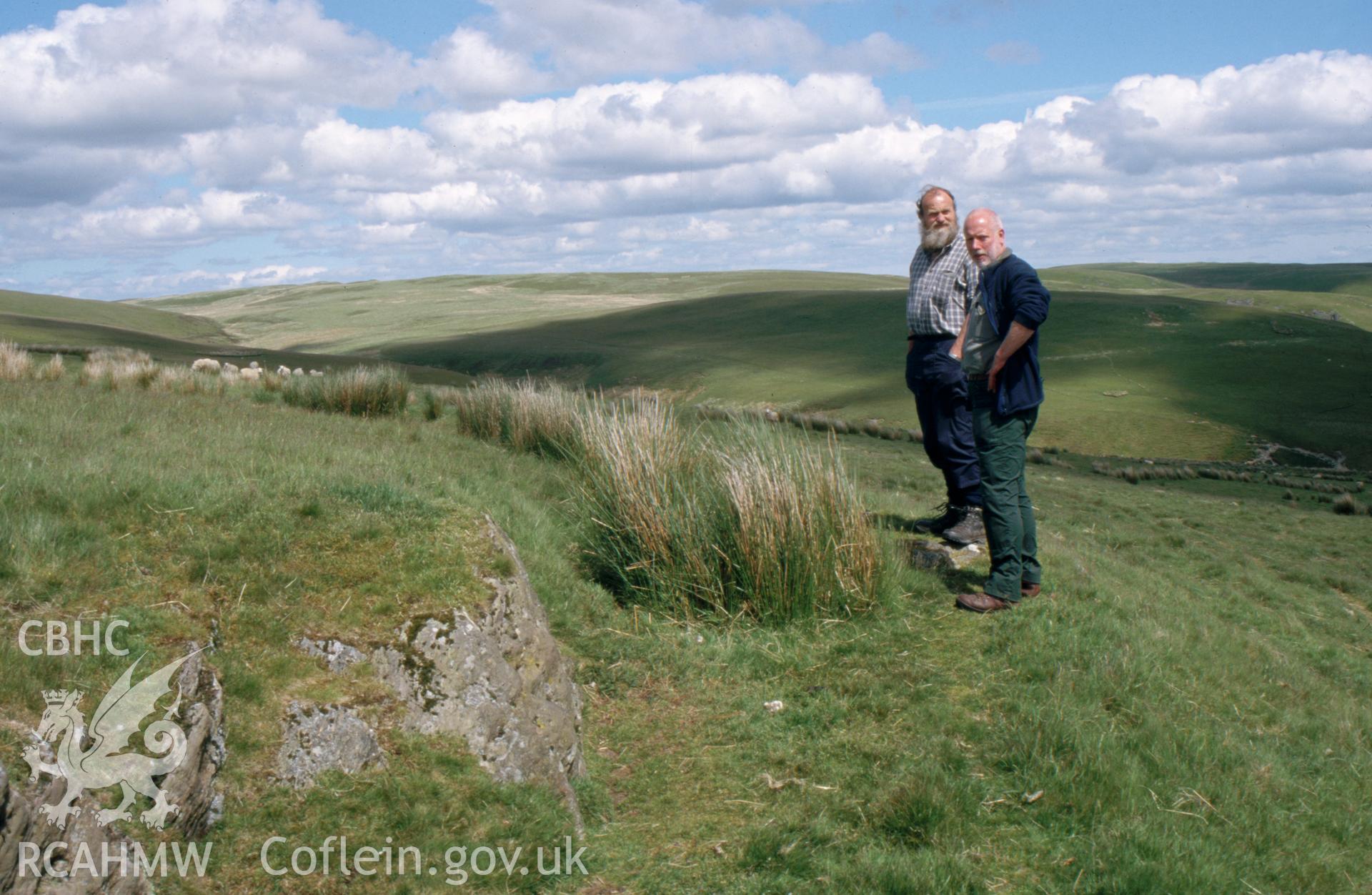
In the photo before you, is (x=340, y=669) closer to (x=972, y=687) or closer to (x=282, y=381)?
(x=972, y=687)

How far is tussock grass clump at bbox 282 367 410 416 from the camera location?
14.4m

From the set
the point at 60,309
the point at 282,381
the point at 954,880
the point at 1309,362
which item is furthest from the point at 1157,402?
the point at 60,309

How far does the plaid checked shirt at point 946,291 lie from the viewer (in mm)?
7875

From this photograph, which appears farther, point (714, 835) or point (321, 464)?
point (321, 464)

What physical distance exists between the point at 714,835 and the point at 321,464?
169 inches

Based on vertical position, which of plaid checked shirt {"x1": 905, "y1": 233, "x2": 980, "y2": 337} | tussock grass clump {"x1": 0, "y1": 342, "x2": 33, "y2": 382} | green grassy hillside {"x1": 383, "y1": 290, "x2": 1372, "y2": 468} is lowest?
green grassy hillside {"x1": 383, "y1": 290, "x2": 1372, "y2": 468}

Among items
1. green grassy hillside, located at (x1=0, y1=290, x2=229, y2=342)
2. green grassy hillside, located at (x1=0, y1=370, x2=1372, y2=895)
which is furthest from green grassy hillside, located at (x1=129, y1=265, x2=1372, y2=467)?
green grassy hillside, located at (x1=0, y1=370, x2=1372, y2=895)

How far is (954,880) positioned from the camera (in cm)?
432

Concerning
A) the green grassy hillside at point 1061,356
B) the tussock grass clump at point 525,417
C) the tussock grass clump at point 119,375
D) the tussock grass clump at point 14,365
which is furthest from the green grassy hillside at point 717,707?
the green grassy hillside at point 1061,356

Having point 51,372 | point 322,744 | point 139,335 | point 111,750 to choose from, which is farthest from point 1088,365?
point 139,335

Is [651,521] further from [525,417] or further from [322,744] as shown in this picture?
[525,417]

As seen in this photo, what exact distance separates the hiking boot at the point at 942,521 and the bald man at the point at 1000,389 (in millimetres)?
1394

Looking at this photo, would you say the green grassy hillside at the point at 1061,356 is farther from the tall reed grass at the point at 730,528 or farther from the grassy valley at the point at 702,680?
the tall reed grass at the point at 730,528

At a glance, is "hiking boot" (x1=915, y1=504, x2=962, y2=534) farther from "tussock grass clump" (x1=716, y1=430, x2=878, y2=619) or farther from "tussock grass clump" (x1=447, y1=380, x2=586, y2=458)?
"tussock grass clump" (x1=447, y1=380, x2=586, y2=458)
